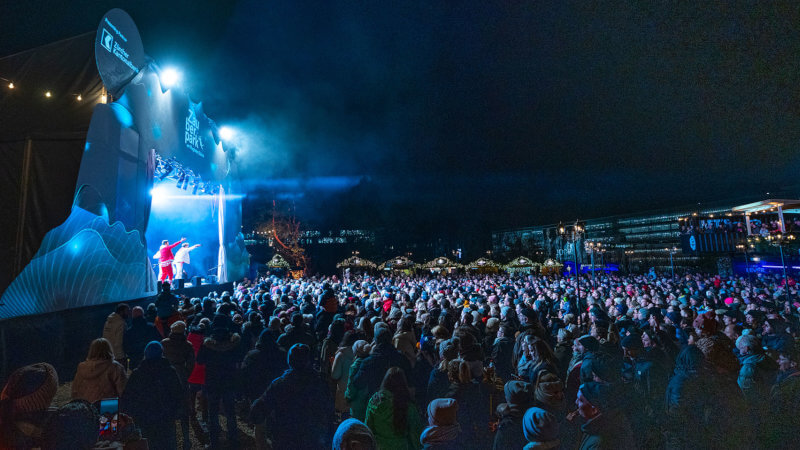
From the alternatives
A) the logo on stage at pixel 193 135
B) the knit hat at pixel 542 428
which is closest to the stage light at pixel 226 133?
the logo on stage at pixel 193 135

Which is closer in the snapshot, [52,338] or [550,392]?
[550,392]

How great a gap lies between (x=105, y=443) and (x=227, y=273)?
2136 cm

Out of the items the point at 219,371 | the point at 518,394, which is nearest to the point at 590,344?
Result: the point at 518,394

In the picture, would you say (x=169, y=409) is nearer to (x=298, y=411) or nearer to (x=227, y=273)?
(x=298, y=411)

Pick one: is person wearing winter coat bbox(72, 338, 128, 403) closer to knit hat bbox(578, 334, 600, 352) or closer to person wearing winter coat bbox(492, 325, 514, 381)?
person wearing winter coat bbox(492, 325, 514, 381)

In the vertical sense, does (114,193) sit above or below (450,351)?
above

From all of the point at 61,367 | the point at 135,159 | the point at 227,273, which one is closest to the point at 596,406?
the point at 61,367

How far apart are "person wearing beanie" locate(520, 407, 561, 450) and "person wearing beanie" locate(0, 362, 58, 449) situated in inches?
133

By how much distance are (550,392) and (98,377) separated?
4.63 m

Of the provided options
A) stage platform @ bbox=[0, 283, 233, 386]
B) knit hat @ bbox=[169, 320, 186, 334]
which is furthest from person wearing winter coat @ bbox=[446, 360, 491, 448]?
stage platform @ bbox=[0, 283, 233, 386]

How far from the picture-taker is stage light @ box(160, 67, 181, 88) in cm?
1530

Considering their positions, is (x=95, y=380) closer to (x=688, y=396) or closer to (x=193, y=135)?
(x=688, y=396)

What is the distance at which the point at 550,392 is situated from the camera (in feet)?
11.3

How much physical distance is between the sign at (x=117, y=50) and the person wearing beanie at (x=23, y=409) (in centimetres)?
1174
